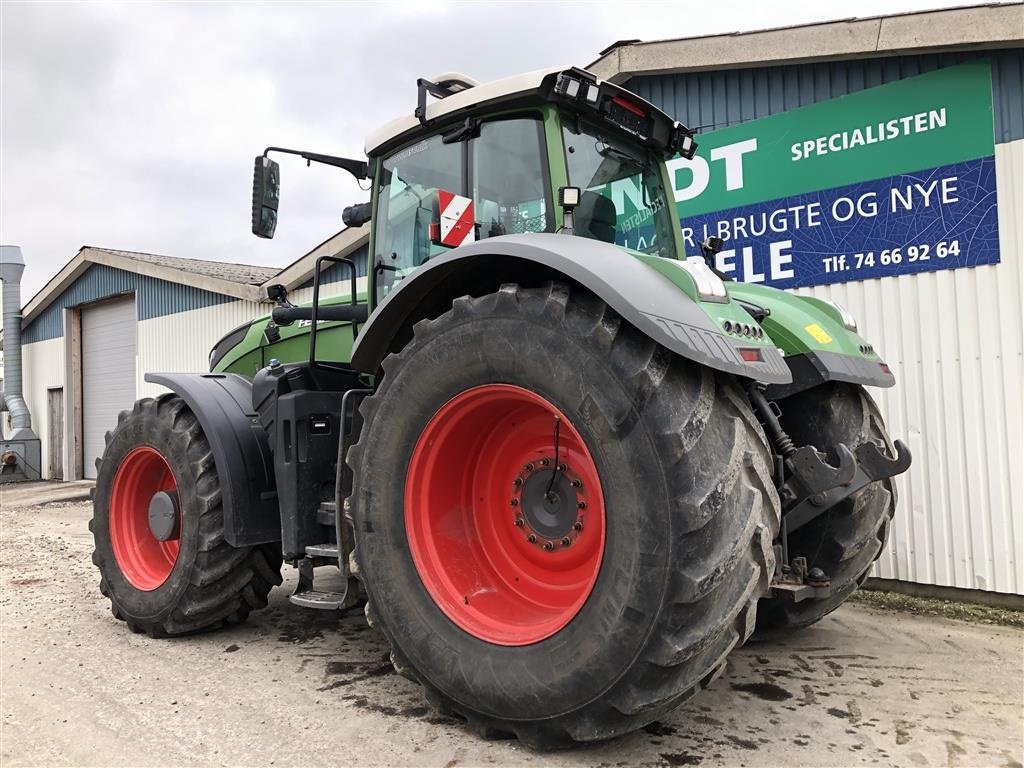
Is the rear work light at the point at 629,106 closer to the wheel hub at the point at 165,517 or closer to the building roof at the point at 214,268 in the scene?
the wheel hub at the point at 165,517

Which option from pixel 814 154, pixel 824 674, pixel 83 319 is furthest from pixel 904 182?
pixel 83 319

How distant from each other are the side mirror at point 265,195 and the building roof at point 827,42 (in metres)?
3.61

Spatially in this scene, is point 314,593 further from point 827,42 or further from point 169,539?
point 827,42

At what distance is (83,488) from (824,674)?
51.7 ft

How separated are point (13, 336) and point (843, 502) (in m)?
20.7

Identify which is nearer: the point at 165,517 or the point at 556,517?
the point at 556,517

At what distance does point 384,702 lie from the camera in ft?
10.2

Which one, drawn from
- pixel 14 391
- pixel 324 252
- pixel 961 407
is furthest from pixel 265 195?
pixel 14 391

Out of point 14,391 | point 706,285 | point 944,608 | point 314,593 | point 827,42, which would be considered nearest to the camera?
point 706,285

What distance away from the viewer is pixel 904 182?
5199mm

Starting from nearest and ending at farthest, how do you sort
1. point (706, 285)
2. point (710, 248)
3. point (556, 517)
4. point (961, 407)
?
point (706, 285) → point (556, 517) → point (710, 248) → point (961, 407)

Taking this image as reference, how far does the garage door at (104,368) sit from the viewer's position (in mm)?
15953

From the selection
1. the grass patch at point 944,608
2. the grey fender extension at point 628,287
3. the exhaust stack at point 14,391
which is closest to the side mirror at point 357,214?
the grey fender extension at point 628,287

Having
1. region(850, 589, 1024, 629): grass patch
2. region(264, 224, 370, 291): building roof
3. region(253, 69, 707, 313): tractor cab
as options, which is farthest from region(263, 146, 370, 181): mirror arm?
region(264, 224, 370, 291): building roof
